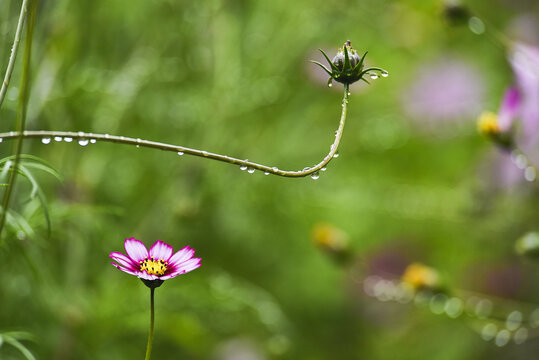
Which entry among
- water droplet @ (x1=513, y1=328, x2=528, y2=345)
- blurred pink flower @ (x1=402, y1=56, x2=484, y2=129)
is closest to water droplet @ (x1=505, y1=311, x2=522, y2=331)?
water droplet @ (x1=513, y1=328, x2=528, y2=345)

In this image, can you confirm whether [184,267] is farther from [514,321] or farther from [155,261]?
[514,321]

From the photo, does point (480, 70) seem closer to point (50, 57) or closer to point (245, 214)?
point (245, 214)

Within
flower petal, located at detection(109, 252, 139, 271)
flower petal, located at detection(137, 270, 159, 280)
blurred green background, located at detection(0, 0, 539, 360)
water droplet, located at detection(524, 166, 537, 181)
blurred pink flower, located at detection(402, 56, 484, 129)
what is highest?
blurred pink flower, located at detection(402, 56, 484, 129)

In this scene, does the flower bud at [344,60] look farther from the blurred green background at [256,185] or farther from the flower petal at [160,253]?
the blurred green background at [256,185]

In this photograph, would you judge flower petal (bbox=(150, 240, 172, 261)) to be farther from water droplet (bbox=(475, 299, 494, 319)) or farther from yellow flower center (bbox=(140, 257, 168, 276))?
water droplet (bbox=(475, 299, 494, 319))

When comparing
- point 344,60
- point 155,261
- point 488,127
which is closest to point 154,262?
point 155,261

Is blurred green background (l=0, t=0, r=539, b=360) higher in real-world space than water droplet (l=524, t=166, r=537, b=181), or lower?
higher

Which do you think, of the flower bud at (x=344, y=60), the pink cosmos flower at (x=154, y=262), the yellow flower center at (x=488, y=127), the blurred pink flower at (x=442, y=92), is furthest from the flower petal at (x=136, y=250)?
the blurred pink flower at (x=442, y=92)
